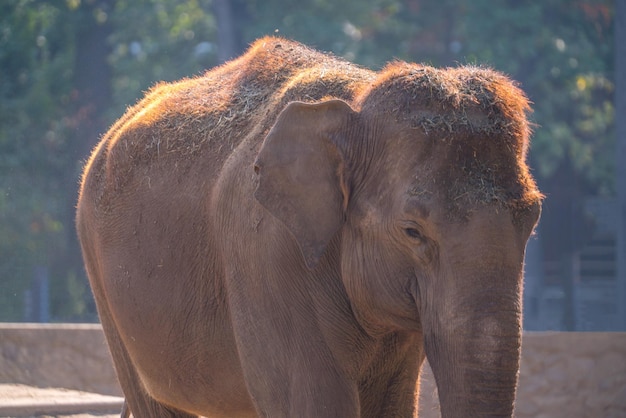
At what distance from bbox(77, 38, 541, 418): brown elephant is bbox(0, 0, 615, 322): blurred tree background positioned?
1408 cm

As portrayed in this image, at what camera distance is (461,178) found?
12.2 ft

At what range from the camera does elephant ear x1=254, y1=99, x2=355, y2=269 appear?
4.03 metres

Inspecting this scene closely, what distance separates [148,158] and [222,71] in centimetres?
59

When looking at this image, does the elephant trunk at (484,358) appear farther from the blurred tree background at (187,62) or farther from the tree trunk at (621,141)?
the blurred tree background at (187,62)

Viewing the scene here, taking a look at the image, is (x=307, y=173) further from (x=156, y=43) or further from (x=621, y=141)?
(x=156, y=43)

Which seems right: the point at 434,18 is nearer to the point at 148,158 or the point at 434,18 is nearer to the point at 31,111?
the point at 31,111

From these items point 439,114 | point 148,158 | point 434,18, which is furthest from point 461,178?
point 434,18

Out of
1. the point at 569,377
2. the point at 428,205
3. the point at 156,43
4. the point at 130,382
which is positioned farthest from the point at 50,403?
the point at 156,43

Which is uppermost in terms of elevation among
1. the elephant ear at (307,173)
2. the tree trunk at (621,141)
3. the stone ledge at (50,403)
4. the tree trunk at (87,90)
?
the tree trunk at (87,90)

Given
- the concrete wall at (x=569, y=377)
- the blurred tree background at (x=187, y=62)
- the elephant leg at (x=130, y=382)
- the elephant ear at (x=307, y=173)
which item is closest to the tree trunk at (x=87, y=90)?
the blurred tree background at (x=187, y=62)

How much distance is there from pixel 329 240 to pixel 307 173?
0.25 metres

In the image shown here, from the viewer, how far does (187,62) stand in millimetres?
20797

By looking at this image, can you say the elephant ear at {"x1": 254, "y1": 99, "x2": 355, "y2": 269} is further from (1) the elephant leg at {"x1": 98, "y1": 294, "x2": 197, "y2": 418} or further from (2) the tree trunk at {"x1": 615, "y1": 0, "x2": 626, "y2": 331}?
(2) the tree trunk at {"x1": 615, "y1": 0, "x2": 626, "y2": 331}

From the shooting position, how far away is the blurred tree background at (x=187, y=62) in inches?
785
